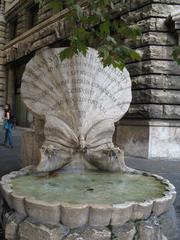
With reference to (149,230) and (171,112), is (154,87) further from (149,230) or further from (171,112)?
(149,230)

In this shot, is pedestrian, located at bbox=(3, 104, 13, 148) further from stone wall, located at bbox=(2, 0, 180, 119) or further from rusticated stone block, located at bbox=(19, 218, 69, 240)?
rusticated stone block, located at bbox=(19, 218, 69, 240)

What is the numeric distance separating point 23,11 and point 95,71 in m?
15.7

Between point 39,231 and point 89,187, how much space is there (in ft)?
2.71

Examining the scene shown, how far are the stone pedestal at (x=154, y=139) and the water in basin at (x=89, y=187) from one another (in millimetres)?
4624

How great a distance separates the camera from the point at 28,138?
4.96 m

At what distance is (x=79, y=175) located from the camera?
3.73m

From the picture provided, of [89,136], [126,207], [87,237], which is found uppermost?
[89,136]

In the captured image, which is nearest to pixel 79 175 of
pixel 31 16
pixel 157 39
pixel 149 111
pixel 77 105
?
pixel 77 105

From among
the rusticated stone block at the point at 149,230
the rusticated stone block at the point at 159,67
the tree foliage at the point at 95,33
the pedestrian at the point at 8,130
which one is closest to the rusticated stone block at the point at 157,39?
the rusticated stone block at the point at 159,67

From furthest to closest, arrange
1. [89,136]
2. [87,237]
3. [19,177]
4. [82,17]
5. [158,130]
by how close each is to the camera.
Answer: [158,130]
[89,136]
[19,177]
[82,17]
[87,237]

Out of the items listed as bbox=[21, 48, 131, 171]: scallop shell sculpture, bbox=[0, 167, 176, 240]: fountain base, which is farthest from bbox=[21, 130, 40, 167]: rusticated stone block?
bbox=[0, 167, 176, 240]: fountain base

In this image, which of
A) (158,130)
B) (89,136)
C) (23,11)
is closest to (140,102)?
(158,130)

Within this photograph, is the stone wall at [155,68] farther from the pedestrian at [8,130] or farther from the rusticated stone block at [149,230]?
the rusticated stone block at [149,230]

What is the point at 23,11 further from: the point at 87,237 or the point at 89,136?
the point at 87,237
